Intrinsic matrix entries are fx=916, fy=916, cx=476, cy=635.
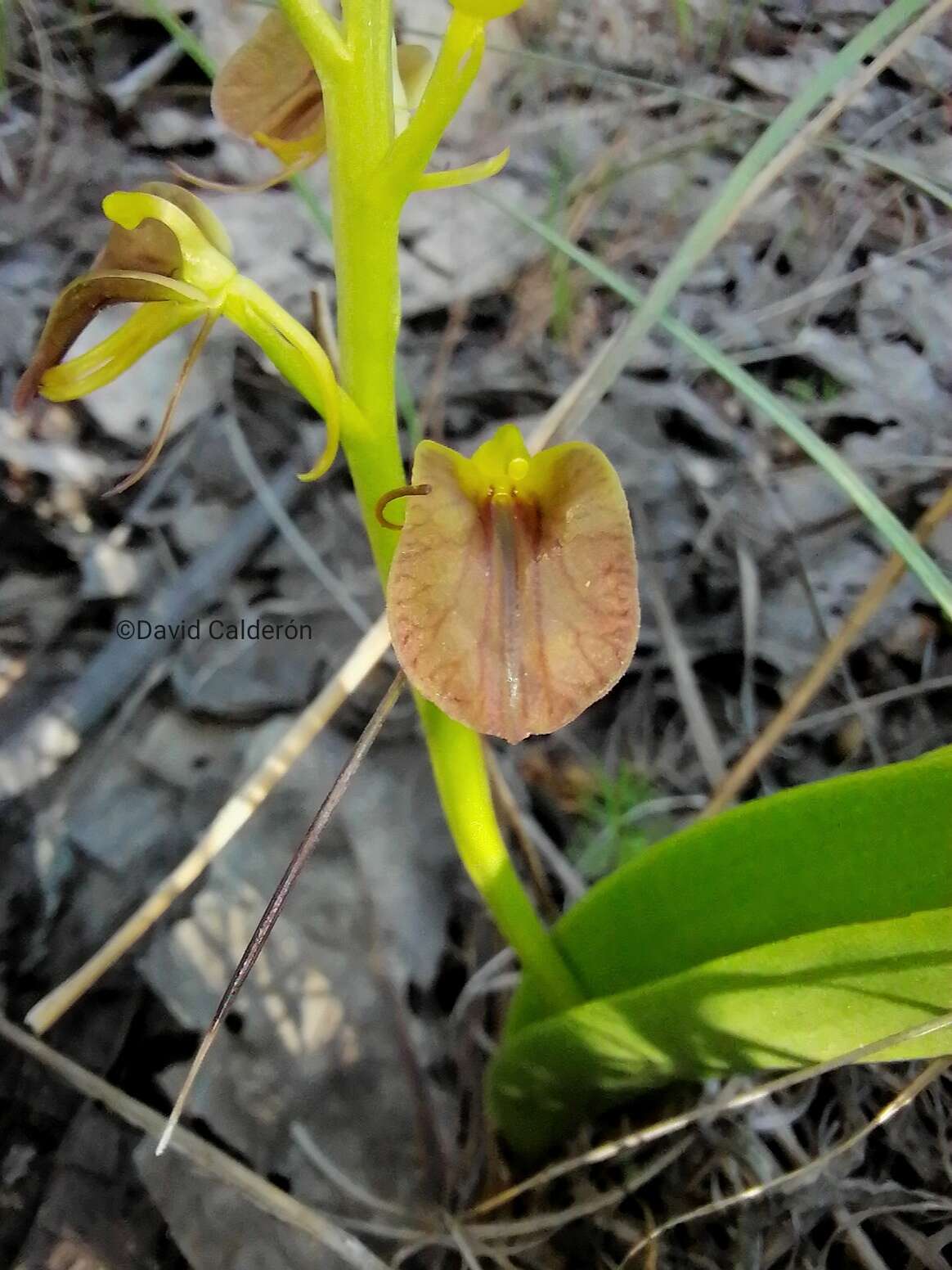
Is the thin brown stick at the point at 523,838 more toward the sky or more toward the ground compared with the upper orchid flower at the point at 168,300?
more toward the ground

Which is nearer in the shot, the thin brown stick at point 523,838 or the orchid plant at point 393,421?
the orchid plant at point 393,421

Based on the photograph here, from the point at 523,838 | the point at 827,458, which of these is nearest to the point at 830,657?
the point at 827,458

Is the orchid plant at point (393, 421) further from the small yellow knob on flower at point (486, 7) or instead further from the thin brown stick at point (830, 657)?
the thin brown stick at point (830, 657)

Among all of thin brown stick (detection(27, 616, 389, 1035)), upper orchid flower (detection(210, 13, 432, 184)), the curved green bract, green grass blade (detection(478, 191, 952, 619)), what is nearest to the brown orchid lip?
upper orchid flower (detection(210, 13, 432, 184))

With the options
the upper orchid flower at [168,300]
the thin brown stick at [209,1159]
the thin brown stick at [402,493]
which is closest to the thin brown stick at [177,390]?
the upper orchid flower at [168,300]

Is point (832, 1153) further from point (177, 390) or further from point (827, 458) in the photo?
point (177, 390)
